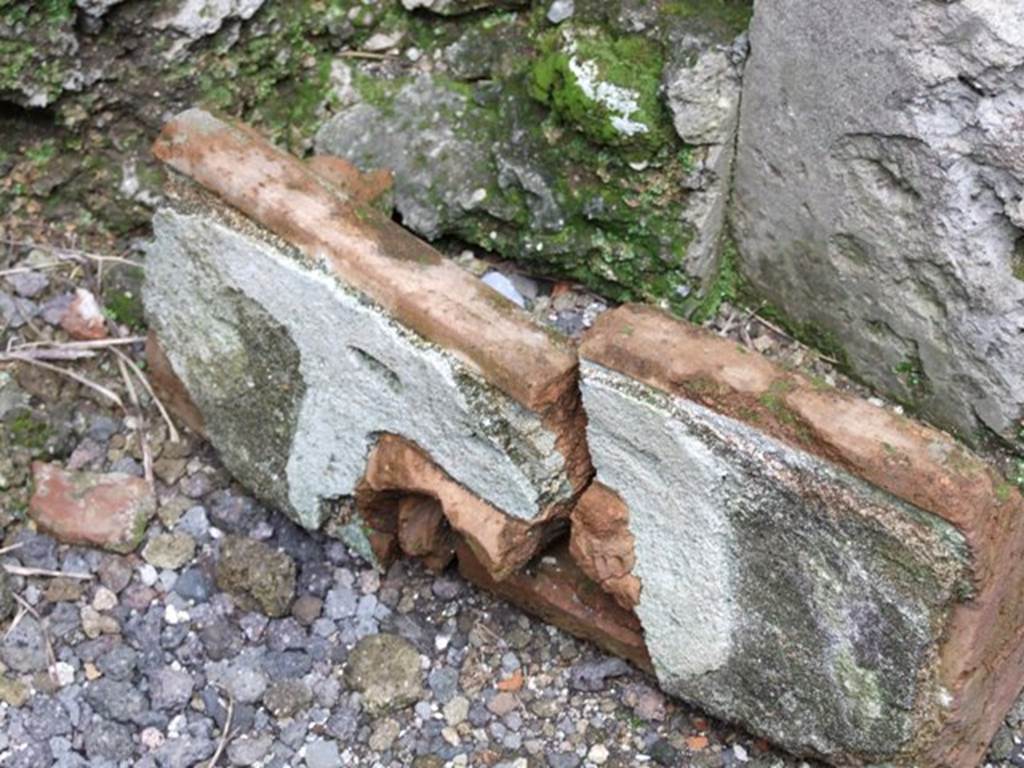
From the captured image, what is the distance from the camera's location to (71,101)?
10.4 ft

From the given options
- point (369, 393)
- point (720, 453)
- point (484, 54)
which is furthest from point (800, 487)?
point (484, 54)

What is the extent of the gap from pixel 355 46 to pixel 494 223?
1.52ft

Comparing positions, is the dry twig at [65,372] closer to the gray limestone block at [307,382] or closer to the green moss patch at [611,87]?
the gray limestone block at [307,382]

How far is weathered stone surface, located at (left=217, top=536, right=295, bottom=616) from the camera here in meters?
2.91

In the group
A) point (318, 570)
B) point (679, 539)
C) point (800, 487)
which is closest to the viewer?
point (800, 487)

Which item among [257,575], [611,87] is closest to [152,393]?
[257,575]

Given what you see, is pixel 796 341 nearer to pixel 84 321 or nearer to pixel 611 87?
pixel 611 87

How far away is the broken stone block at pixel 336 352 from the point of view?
258 cm

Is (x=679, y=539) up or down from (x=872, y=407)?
down

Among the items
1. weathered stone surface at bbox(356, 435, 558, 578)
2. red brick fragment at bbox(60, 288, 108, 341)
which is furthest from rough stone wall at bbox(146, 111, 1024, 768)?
red brick fragment at bbox(60, 288, 108, 341)

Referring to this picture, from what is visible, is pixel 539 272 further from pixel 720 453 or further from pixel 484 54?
pixel 720 453

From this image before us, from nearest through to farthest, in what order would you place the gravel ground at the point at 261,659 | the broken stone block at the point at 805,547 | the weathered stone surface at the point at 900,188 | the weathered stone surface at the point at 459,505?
the broken stone block at the point at 805,547
the weathered stone surface at the point at 900,188
the weathered stone surface at the point at 459,505
the gravel ground at the point at 261,659

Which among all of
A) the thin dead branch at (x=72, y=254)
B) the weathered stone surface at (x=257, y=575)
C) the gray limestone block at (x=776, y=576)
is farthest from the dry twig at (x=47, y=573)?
the gray limestone block at (x=776, y=576)

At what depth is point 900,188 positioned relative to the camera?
270 cm
